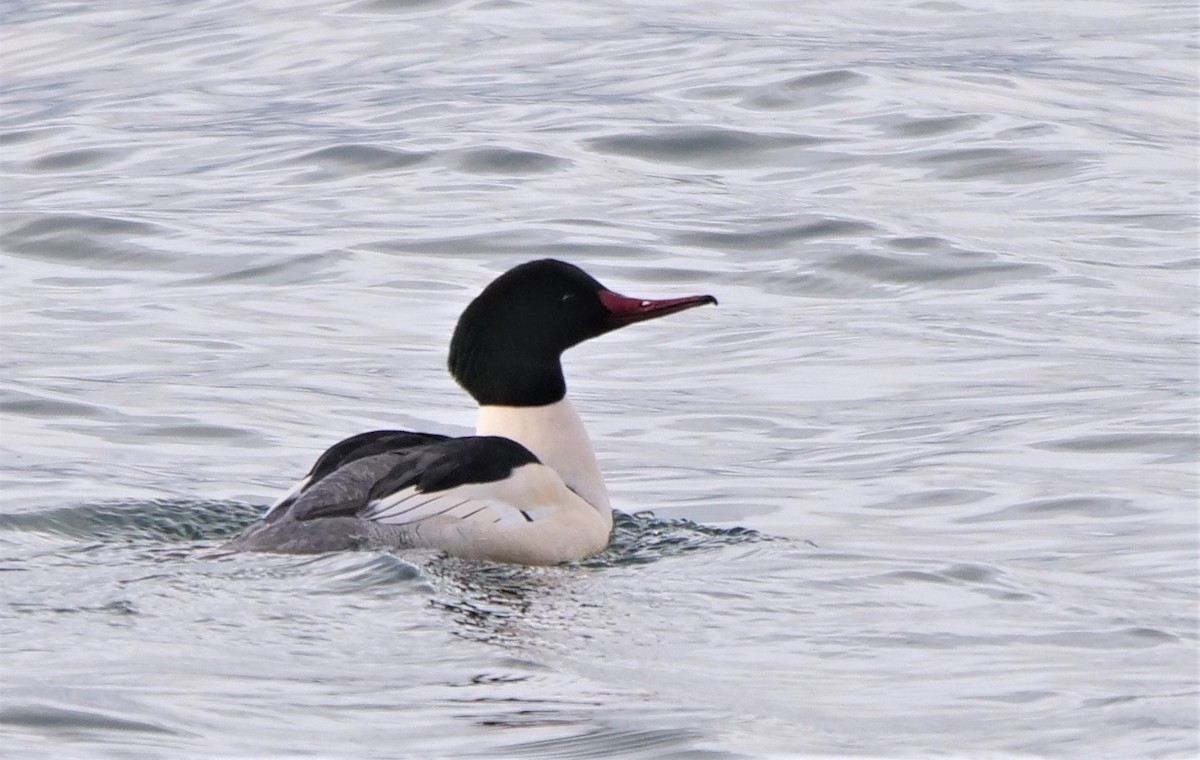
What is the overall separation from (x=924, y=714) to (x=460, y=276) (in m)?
7.21

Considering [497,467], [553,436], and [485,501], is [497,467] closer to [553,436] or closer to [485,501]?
[485,501]

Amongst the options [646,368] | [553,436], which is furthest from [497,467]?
[646,368]

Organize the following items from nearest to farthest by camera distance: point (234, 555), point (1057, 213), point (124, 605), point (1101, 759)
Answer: point (1101, 759) → point (124, 605) → point (234, 555) → point (1057, 213)

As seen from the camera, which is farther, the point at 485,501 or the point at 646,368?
the point at 646,368

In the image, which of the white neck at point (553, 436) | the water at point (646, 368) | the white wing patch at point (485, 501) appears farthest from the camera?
the white neck at point (553, 436)

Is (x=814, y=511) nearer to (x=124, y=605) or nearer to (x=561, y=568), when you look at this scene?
(x=561, y=568)

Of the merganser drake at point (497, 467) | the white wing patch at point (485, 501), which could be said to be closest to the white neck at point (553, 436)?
the merganser drake at point (497, 467)

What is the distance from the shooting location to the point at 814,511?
799cm

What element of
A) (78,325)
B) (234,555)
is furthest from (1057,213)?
(234,555)

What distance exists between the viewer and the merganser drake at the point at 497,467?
6.78m

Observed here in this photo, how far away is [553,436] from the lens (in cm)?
760

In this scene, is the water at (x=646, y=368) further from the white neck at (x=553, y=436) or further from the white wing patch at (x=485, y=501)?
the white neck at (x=553, y=436)

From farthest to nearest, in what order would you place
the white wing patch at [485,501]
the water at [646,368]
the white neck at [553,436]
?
the white neck at [553,436], the white wing patch at [485,501], the water at [646,368]

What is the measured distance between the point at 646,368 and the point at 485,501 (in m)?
3.67
